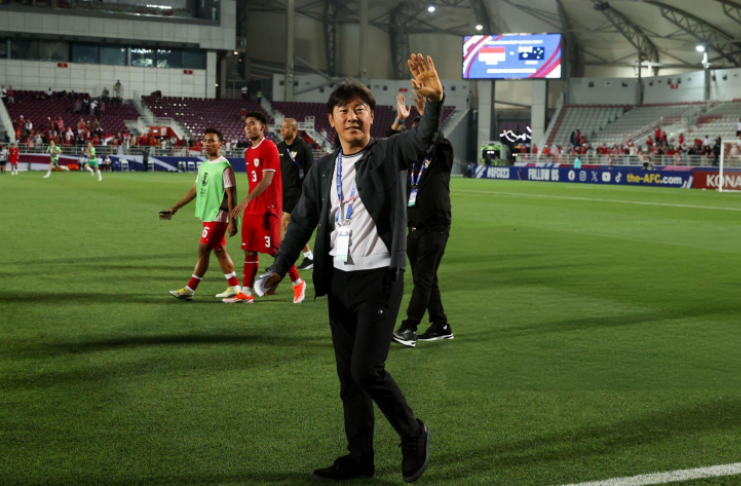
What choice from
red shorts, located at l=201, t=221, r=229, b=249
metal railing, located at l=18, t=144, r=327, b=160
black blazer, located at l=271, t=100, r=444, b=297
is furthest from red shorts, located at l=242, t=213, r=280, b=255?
metal railing, located at l=18, t=144, r=327, b=160

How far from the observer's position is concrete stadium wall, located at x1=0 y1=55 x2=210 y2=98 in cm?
6512

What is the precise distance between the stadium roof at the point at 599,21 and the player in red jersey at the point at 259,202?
49176 millimetres

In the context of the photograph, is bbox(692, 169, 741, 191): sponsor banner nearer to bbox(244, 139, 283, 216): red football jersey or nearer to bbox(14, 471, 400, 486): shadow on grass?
bbox(244, 139, 283, 216): red football jersey

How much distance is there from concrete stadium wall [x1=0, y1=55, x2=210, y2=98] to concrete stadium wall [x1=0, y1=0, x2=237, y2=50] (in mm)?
2138

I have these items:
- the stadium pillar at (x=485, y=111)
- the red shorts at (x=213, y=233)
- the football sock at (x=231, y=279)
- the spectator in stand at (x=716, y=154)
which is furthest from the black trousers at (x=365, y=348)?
the stadium pillar at (x=485, y=111)

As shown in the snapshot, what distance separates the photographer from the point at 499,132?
76.6m

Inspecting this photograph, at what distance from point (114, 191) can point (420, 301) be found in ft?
85.9

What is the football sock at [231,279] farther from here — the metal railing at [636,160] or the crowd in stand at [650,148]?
the crowd in stand at [650,148]

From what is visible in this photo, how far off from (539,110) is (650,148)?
15430 millimetres

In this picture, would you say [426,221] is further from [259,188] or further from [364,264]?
[364,264]

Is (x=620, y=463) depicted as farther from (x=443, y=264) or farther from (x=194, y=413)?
(x=443, y=264)

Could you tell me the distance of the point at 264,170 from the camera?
368 inches

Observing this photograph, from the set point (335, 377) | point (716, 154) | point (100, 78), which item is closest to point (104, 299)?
point (335, 377)

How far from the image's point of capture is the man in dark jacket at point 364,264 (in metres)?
4.30
